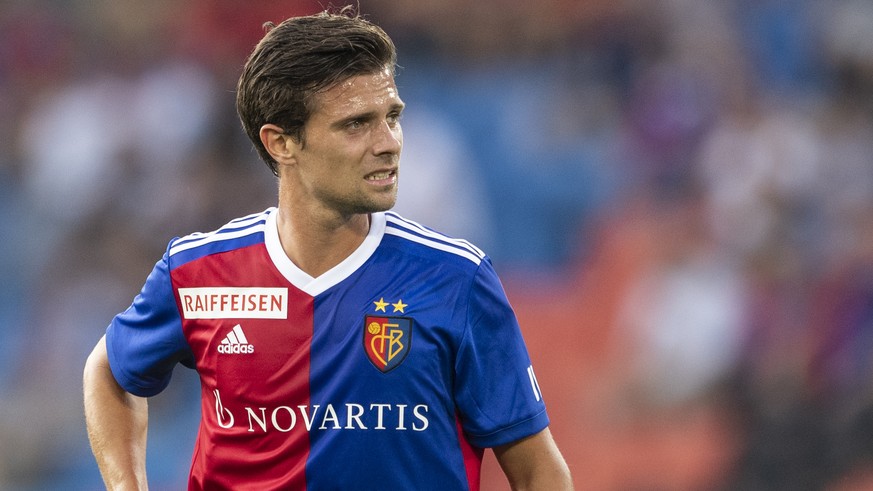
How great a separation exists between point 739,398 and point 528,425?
373 centimetres

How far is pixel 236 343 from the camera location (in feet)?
10.4

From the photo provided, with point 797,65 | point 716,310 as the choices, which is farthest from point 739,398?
point 797,65

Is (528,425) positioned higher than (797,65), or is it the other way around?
(797,65)

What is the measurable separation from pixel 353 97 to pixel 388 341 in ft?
2.07

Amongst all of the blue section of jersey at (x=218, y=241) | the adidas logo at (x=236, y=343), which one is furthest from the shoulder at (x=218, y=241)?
the adidas logo at (x=236, y=343)

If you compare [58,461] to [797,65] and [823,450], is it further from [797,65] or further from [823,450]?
[797,65]

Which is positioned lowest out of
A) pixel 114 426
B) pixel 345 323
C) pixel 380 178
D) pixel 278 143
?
pixel 114 426

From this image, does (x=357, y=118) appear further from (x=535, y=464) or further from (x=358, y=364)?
(x=535, y=464)

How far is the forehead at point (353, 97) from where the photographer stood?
306 cm

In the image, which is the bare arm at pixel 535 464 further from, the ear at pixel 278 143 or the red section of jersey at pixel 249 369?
the ear at pixel 278 143

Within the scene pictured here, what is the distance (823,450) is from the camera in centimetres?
632

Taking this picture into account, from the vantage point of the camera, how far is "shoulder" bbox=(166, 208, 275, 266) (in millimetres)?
3293

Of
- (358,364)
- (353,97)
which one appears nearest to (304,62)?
(353,97)

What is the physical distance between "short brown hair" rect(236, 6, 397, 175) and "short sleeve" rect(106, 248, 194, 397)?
57cm
